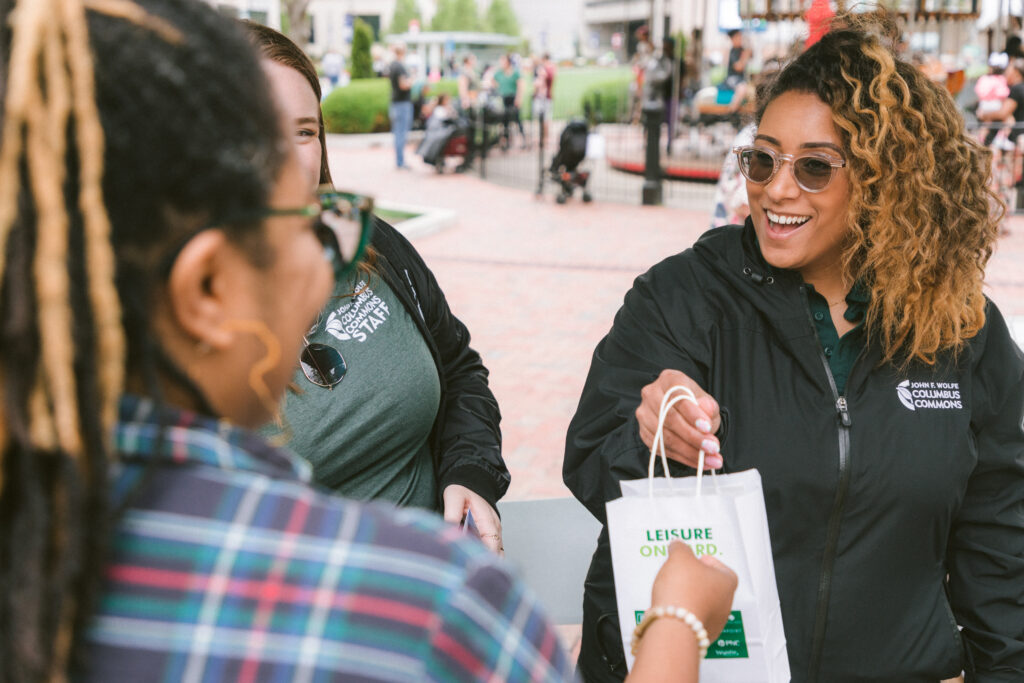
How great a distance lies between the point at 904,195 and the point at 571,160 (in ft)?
40.8

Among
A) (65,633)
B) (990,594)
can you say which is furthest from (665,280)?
(65,633)

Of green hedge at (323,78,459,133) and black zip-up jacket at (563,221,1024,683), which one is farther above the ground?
green hedge at (323,78,459,133)

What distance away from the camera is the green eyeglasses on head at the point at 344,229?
46.6 inches

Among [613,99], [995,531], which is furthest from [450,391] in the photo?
[613,99]

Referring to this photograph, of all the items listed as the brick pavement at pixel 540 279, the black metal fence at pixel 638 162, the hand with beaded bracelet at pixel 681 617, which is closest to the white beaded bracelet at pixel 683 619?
the hand with beaded bracelet at pixel 681 617

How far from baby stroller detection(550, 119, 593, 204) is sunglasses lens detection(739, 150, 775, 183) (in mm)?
11822

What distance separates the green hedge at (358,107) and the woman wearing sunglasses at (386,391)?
22.1 m

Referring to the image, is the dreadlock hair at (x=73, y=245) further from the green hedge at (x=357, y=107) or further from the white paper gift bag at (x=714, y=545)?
the green hedge at (x=357, y=107)

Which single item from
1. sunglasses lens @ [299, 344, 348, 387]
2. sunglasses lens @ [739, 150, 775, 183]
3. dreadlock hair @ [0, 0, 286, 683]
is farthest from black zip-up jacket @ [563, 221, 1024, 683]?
dreadlock hair @ [0, 0, 286, 683]

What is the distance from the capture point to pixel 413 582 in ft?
2.84

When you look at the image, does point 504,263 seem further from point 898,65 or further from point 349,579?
point 349,579

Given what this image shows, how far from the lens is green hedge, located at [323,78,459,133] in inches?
946

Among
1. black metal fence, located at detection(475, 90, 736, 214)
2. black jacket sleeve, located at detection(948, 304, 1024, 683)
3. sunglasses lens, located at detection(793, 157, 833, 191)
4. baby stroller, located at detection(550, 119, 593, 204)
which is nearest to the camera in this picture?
black jacket sleeve, located at detection(948, 304, 1024, 683)

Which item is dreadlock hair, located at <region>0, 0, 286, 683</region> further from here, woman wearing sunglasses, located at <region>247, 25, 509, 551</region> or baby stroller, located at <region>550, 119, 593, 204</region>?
baby stroller, located at <region>550, 119, 593, 204</region>
